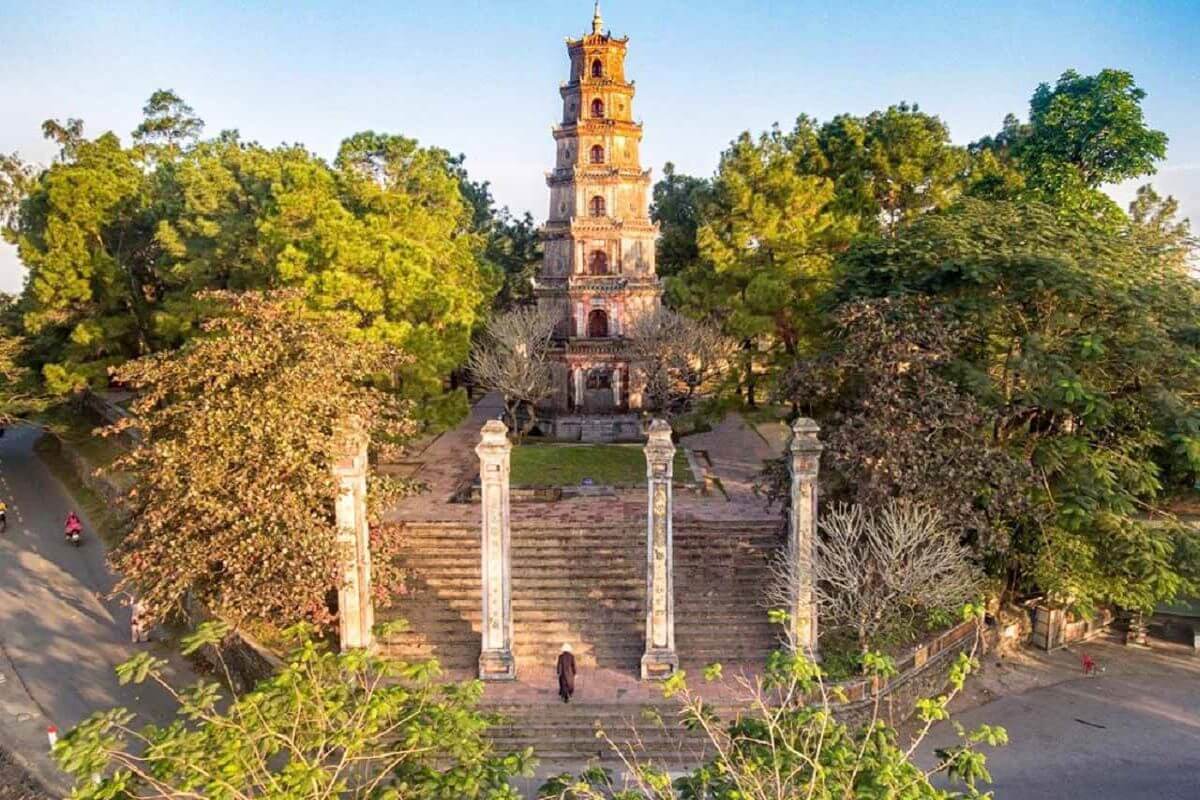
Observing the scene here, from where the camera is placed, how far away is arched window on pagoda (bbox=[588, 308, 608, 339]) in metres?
32.0

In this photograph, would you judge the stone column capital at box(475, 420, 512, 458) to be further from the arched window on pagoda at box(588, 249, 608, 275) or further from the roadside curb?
the arched window on pagoda at box(588, 249, 608, 275)

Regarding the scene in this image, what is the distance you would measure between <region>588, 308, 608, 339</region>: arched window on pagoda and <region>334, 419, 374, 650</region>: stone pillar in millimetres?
18599

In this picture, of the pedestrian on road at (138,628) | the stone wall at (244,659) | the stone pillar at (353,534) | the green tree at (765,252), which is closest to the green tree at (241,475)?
the stone pillar at (353,534)

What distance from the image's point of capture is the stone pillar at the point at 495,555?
13625 mm

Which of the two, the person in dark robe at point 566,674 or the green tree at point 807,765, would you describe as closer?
the green tree at point 807,765

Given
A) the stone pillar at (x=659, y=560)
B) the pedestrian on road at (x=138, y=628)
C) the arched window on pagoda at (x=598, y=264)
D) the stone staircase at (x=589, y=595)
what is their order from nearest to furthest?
1. the stone pillar at (x=659, y=560)
2. the stone staircase at (x=589, y=595)
3. the pedestrian on road at (x=138, y=628)
4. the arched window on pagoda at (x=598, y=264)

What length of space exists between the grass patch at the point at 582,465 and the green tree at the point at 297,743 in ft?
45.7

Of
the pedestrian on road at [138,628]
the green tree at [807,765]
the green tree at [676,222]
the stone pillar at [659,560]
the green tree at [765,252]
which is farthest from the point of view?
the green tree at [676,222]

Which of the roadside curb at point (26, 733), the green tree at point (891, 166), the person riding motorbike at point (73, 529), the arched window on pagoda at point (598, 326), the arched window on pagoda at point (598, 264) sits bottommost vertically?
the roadside curb at point (26, 733)

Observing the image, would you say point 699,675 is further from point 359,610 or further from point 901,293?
point 901,293

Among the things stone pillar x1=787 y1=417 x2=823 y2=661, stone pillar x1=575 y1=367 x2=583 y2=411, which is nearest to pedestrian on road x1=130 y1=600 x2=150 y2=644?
stone pillar x1=787 y1=417 x2=823 y2=661

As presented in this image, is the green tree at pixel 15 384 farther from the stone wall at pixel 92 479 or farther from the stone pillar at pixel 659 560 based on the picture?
Answer: the stone pillar at pixel 659 560

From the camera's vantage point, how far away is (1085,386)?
44.5ft

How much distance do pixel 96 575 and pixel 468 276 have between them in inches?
633
